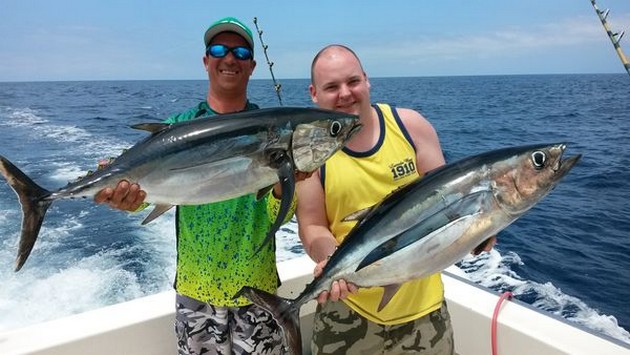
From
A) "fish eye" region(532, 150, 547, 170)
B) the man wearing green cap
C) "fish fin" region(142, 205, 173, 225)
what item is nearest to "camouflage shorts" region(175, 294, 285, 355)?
the man wearing green cap

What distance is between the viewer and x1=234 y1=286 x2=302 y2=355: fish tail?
2111 millimetres

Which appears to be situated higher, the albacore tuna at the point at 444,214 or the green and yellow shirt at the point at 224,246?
the albacore tuna at the point at 444,214

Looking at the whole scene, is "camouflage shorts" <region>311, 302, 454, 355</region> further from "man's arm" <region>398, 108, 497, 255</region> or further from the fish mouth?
the fish mouth

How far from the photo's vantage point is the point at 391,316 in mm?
2328

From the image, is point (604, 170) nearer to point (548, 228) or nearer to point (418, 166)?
point (548, 228)

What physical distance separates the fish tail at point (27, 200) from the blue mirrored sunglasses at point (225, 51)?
3.28 feet

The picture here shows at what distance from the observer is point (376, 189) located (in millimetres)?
2342

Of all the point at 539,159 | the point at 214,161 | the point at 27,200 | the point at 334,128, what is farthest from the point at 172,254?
the point at 539,159

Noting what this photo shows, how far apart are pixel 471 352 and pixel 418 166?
1566 mm

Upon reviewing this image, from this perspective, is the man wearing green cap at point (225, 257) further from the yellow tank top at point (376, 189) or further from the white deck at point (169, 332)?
the white deck at point (169, 332)

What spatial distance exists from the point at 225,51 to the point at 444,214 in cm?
136

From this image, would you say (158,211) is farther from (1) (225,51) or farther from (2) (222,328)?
(1) (225,51)

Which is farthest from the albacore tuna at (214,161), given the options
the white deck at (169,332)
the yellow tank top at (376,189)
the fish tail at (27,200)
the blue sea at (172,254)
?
the blue sea at (172,254)

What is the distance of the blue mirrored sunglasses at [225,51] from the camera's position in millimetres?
2400
